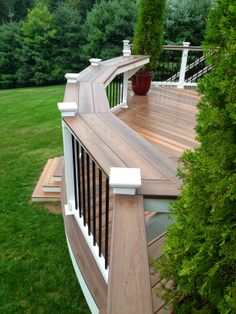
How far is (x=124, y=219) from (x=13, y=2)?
3046 centimetres

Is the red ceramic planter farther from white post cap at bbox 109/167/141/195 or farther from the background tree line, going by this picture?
the background tree line

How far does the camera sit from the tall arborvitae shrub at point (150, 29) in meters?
5.25

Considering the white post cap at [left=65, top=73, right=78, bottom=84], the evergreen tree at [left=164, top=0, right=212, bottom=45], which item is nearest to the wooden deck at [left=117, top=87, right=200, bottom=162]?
the white post cap at [left=65, top=73, right=78, bottom=84]

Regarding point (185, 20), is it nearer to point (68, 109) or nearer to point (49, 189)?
point (49, 189)

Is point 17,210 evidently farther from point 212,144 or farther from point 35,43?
point 35,43

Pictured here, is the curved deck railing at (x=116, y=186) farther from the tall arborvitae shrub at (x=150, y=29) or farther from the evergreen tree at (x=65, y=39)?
the evergreen tree at (x=65, y=39)

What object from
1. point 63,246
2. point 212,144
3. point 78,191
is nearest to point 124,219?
point 212,144

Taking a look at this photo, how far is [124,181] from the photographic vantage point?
134 centimetres

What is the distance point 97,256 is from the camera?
2.11 meters

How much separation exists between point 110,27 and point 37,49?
17.1 ft

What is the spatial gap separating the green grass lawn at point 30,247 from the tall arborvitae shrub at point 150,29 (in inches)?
105

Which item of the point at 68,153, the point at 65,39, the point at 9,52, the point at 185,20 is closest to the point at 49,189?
the point at 68,153

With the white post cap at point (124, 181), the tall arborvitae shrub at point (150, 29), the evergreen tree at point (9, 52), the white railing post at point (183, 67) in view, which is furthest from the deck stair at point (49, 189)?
the evergreen tree at point (9, 52)

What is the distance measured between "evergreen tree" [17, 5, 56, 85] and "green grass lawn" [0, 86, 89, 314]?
13045mm
